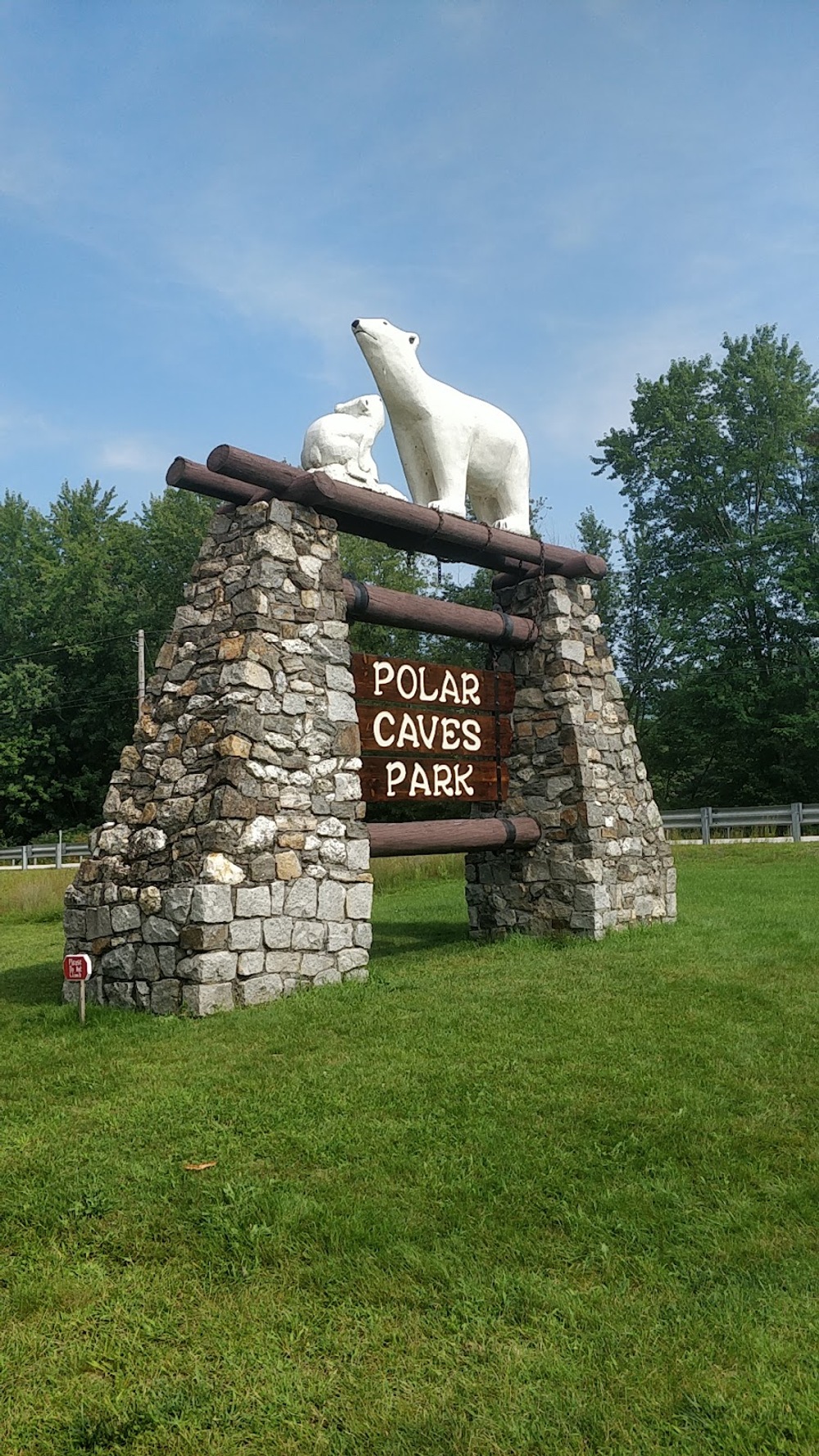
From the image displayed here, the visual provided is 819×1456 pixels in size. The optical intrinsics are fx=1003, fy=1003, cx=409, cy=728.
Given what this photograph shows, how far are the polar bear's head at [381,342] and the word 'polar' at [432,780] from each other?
135 inches

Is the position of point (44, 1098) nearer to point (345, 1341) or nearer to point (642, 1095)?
point (345, 1341)

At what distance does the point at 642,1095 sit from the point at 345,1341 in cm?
223

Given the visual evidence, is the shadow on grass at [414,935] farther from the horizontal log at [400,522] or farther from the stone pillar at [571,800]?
the horizontal log at [400,522]

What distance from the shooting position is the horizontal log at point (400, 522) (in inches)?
288

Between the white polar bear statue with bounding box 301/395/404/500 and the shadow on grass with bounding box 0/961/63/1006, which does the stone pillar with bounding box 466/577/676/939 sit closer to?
the white polar bear statue with bounding box 301/395/404/500

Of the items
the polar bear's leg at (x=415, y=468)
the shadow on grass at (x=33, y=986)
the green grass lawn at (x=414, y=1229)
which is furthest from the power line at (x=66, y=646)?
the green grass lawn at (x=414, y=1229)

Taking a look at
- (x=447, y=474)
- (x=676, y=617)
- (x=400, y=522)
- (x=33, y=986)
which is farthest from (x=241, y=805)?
(x=676, y=617)

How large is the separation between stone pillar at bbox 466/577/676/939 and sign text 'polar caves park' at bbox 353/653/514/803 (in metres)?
0.32

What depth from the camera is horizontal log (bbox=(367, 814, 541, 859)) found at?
7922 millimetres

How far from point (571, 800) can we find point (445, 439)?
3447mm

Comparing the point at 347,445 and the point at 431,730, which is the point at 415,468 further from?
the point at 431,730

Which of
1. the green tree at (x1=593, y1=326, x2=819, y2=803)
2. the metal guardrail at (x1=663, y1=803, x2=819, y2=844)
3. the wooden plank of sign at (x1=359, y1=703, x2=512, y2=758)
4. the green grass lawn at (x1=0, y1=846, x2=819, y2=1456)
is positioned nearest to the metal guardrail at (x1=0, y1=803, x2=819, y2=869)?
the metal guardrail at (x1=663, y1=803, x2=819, y2=844)

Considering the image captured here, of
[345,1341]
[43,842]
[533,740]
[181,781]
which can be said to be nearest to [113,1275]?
[345,1341]

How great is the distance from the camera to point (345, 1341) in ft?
9.57
